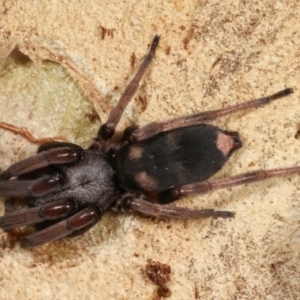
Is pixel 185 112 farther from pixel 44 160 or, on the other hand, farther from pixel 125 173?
pixel 44 160

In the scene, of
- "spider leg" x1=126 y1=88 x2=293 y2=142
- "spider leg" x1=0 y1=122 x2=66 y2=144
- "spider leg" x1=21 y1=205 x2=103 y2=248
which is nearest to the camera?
"spider leg" x1=126 y1=88 x2=293 y2=142

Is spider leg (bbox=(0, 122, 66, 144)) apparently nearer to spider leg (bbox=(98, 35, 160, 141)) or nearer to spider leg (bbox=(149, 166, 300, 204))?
spider leg (bbox=(98, 35, 160, 141))

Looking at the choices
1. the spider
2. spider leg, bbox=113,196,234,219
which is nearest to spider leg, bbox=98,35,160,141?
the spider

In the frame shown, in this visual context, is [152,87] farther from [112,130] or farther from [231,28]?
[231,28]

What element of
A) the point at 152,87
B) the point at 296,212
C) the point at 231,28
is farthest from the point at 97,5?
the point at 296,212

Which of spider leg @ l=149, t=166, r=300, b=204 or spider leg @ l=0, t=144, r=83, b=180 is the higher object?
spider leg @ l=149, t=166, r=300, b=204

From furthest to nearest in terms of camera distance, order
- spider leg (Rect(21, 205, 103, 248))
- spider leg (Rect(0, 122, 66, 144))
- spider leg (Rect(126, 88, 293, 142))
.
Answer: spider leg (Rect(0, 122, 66, 144))
spider leg (Rect(21, 205, 103, 248))
spider leg (Rect(126, 88, 293, 142))

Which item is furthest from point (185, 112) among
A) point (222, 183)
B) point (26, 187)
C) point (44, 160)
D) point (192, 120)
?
point (26, 187)
